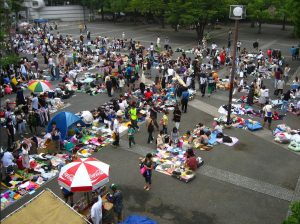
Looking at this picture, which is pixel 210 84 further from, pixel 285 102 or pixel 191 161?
pixel 191 161

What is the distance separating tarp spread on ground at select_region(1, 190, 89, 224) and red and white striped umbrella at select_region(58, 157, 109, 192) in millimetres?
1135

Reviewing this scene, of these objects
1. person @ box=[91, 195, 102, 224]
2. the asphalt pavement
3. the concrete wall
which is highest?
the concrete wall

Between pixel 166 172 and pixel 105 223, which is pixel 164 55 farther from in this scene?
pixel 105 223

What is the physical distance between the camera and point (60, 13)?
69250mm

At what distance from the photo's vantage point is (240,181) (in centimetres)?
1273

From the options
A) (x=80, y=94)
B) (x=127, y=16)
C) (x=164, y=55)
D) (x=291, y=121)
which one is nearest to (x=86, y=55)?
(x=164, y=55)

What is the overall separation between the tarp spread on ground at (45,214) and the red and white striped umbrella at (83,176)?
3.72 feet

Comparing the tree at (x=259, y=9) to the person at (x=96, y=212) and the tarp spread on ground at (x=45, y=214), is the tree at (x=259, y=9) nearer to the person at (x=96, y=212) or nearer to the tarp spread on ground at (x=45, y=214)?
the person at (x=96, y=212)

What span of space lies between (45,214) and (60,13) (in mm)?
67474

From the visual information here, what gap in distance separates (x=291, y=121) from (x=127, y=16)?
53.0m

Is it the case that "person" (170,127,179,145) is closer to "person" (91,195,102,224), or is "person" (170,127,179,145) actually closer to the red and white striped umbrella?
the red and white striped umbrella

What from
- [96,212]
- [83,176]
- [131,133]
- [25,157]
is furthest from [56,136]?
[96,212]

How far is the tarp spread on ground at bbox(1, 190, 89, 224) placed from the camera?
784 cm

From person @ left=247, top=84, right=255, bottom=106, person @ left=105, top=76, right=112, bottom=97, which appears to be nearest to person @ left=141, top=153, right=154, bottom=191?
person @ left=247, top=84, right=255, bottom=106
